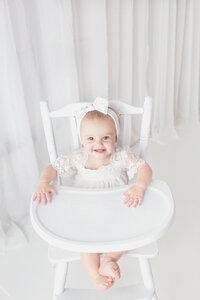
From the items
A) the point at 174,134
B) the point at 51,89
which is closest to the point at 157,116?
the point at 174,134

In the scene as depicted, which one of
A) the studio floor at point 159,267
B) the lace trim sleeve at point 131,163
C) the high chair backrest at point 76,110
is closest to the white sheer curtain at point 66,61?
the studio floor at point 159,267

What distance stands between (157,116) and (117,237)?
1.62 meters

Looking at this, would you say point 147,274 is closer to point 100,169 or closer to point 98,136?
point 100,169

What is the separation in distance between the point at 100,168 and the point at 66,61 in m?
0.65

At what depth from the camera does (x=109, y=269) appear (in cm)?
105

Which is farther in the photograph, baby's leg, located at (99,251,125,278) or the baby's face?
the baby's face

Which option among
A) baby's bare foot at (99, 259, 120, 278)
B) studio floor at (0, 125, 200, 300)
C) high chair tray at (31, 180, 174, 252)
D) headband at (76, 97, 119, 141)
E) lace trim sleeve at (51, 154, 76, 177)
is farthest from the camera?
studio floor at (0, 125, 200, 300)

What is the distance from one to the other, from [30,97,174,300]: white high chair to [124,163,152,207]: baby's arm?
0.02 metres

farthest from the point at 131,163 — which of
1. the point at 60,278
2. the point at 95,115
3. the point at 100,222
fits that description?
the point at 60,278

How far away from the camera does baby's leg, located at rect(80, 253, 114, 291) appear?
1.08m

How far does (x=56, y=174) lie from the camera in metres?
1.25

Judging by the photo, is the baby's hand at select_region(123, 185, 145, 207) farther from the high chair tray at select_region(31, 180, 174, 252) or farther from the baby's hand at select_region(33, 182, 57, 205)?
the baby's hand at select_region(33, 182, 57, 205)

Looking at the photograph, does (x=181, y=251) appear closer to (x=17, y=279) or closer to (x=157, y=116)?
(x=17, y=279)

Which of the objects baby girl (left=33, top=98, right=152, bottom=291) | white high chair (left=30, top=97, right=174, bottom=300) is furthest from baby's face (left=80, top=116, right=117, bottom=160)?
white high chair (left=30, top=97, right=174, bottom=300)
